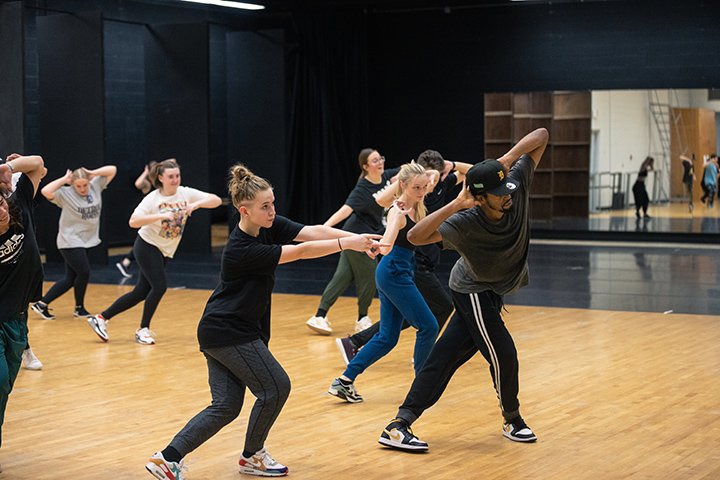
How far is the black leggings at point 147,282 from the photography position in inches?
345

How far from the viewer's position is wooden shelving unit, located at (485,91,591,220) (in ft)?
61.5

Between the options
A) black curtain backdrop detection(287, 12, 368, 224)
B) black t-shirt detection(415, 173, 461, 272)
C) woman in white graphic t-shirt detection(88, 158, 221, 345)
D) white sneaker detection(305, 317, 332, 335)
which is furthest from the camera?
black curtain backdrop detection(287, 12, 368, 224)

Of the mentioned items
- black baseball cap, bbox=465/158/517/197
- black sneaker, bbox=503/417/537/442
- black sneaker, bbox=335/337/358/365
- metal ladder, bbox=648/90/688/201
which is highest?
metal ladder, bbox=648/90/688/201

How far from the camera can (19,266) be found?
4.92 metres

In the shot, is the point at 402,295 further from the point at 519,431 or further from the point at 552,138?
the point at 552,138

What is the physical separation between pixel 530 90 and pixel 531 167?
1384 centimetres

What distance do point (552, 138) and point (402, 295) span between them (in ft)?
44.1

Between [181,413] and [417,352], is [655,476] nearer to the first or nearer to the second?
[417,352]

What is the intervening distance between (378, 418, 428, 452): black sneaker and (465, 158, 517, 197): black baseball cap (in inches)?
49.2

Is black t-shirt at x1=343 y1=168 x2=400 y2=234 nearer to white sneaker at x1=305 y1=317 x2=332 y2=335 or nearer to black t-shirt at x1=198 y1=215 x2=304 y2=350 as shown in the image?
white sneaker at x1=305 y1=317 x2=332 y2=335

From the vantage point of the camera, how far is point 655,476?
15.6 ft

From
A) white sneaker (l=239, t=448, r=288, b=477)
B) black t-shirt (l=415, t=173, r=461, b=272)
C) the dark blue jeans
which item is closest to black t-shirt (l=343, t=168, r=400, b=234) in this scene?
black t-shirt (l=415, t=173, r=461, b=272)

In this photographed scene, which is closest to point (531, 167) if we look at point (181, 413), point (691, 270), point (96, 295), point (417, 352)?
point (417, 352)

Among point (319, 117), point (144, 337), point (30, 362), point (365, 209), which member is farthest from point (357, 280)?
point (319, 117)
